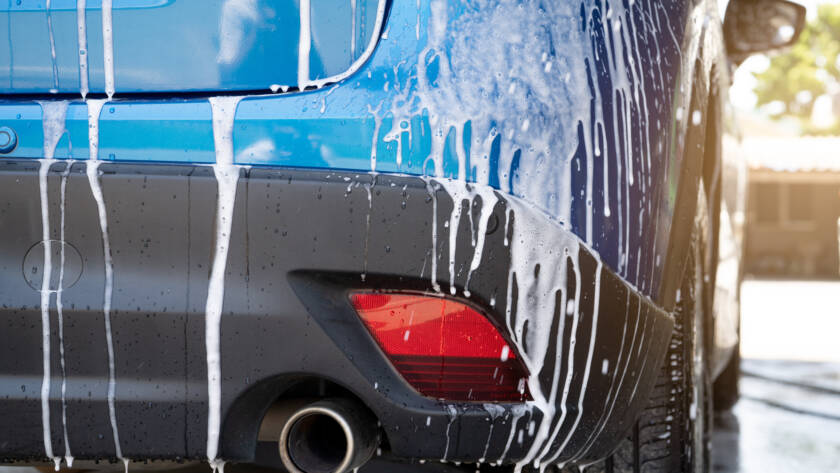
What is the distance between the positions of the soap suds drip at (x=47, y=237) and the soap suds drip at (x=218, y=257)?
9.7 inches

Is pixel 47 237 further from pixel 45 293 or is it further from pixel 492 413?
pixel 492 413

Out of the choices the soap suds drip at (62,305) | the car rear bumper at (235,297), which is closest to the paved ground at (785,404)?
the car rear bumper at (235,297)

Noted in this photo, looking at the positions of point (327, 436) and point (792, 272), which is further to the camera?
point (792, 272)

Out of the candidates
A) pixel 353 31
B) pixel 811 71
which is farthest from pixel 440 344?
pixel 811 71

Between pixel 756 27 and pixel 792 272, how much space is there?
17602 millimetres

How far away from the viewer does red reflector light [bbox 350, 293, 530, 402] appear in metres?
1.46

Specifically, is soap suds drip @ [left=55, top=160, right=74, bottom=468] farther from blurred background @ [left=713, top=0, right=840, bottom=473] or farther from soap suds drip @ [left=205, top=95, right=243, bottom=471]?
blurred background @ [left=713, top=0, right=840, bottom=473]

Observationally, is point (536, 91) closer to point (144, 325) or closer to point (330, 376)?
point (330, 376)

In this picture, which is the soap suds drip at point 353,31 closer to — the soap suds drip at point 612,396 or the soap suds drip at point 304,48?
the soap suds drip at point 304,48

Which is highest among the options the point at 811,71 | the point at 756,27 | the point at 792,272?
the point at 811,71

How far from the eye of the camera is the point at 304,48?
1.50 m

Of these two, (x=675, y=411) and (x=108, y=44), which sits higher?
(x=108, y=44)

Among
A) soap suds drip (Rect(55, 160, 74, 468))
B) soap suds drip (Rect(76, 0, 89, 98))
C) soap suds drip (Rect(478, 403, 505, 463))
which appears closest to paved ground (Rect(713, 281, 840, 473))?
soap suds drip (Rect(478, 403, 505, 463))

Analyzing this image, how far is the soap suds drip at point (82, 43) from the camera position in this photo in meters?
1.51
